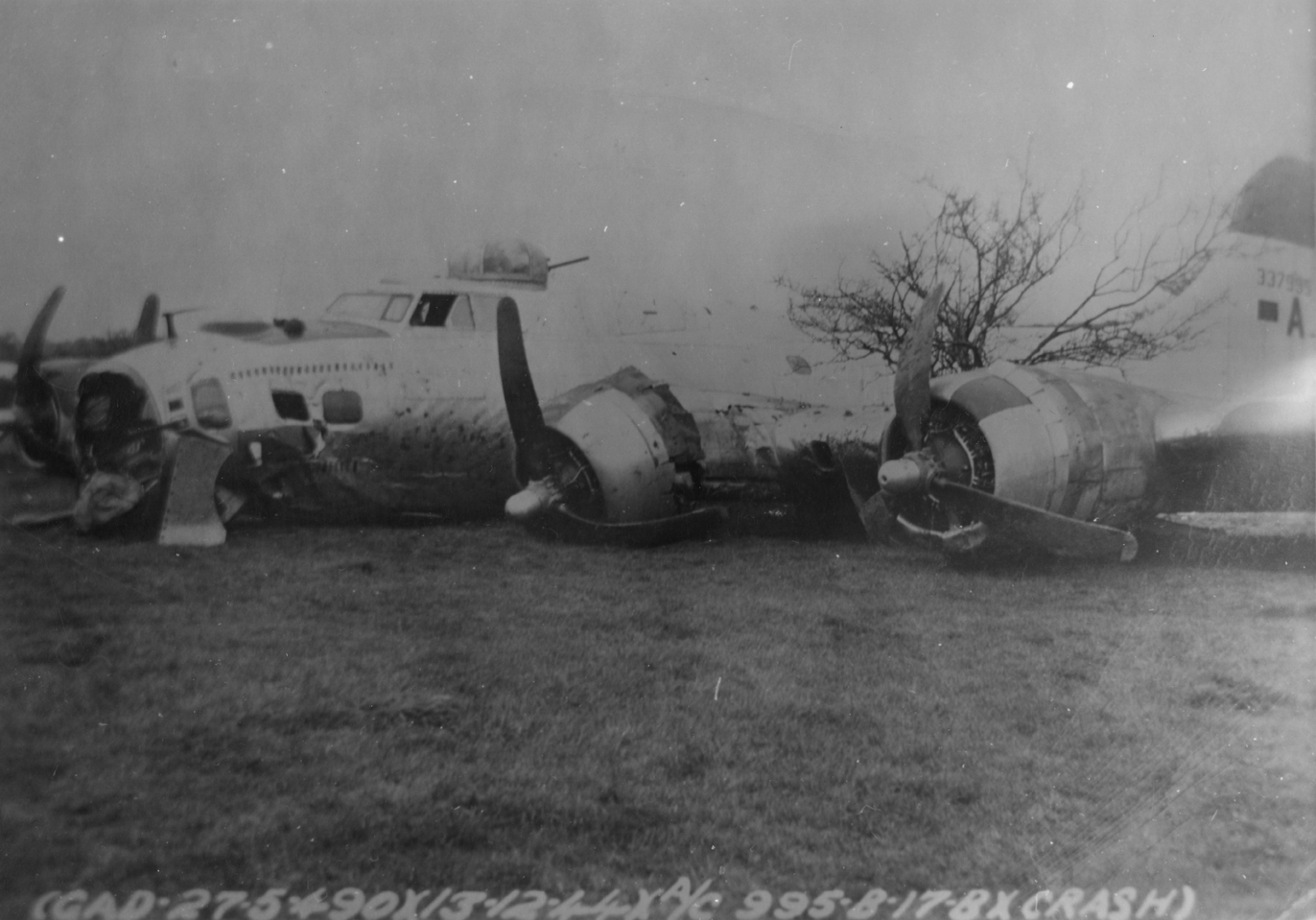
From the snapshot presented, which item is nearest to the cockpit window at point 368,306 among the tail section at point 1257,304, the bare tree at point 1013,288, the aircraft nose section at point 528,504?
the aircraft nose section at point 528,504

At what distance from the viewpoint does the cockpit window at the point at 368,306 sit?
9.87ft

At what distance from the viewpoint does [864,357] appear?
10.5ft

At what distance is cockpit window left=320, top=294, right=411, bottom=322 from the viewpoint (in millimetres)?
3010

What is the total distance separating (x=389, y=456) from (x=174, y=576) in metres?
0.70

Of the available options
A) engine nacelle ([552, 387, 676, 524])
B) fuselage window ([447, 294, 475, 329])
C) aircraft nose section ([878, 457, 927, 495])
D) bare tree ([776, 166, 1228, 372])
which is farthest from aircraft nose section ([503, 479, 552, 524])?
aircraft nose section ([878, 457, 927, 495])

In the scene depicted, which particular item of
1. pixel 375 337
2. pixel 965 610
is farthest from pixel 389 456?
pixel 965 610

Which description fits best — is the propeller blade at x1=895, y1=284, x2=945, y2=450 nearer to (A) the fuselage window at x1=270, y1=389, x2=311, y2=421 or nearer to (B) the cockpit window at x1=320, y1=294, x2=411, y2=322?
(B) the cockpit window at x1=320, y1=294, x2=411, y2=322

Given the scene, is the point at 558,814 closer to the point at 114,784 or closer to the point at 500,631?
the point at 500,631

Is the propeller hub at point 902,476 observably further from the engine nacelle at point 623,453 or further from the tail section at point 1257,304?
the tail section at point 1257,304

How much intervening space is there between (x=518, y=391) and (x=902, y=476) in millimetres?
1220

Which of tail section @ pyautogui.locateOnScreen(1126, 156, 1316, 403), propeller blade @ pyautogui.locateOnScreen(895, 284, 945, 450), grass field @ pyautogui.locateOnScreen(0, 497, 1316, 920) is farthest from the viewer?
tail section @ pyautogui.locateOnScreen(1126, 156, 1316, 403)

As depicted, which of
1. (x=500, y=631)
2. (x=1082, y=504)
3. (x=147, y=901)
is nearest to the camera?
(x=147, y=901)

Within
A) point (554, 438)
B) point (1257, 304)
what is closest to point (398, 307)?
point (554, 438)

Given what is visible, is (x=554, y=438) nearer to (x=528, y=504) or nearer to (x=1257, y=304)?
(x=528, y=504)
